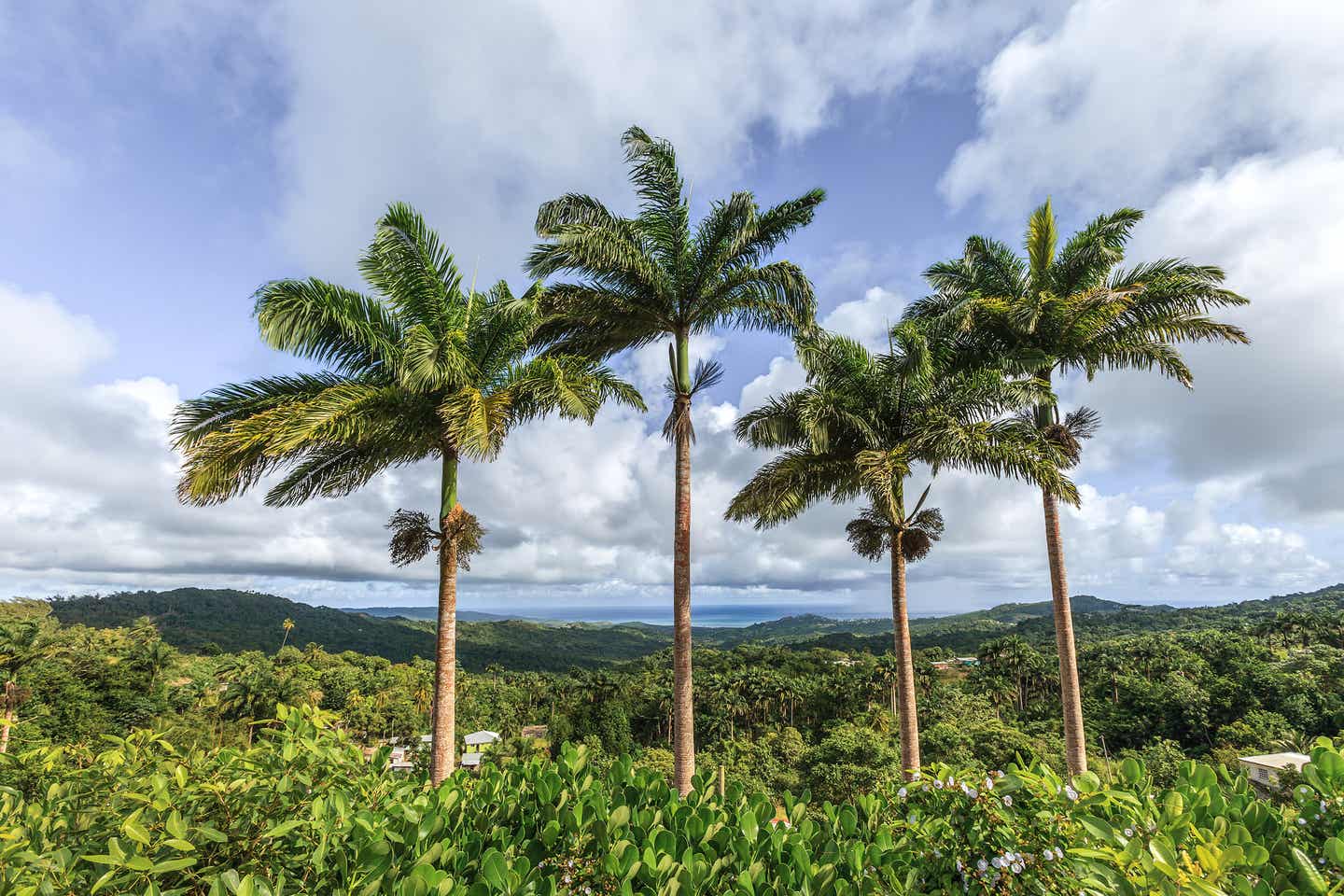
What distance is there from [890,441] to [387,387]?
9106mm

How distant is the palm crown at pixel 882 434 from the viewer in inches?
Result: 401

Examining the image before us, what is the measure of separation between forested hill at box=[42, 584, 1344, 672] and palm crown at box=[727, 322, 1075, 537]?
246ft

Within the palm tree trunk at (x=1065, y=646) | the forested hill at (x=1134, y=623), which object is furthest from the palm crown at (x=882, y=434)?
the forested hill at (x=1134, y=623)

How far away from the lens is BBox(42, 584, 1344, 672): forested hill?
92688 millimetres

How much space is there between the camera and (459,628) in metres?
132

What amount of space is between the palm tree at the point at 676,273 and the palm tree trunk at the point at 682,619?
25 mm

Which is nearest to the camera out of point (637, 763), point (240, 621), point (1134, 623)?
point (637, 763)

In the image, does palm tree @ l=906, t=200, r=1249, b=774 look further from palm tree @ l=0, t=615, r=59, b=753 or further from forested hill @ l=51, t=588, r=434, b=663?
forested hill @ l=51, t=588, r=434, b=663

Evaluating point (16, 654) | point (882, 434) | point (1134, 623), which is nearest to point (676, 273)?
point (882, 434)

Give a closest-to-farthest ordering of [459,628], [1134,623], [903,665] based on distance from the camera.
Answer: [903,665], [1134,623], [459,628]

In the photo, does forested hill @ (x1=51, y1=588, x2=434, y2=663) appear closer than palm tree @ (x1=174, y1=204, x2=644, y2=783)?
No

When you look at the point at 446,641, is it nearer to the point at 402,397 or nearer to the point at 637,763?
the point at 402,397

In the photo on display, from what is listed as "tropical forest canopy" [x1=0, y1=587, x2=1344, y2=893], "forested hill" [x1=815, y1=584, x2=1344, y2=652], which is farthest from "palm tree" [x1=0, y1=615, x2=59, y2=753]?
A: "forested hill" [x1=815, y1=584, x2=1344, y2=652]

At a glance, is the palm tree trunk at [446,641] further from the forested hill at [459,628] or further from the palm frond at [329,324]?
the forested hill at [459,628]
